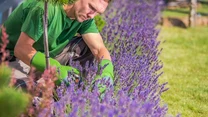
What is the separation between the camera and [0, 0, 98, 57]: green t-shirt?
306cm

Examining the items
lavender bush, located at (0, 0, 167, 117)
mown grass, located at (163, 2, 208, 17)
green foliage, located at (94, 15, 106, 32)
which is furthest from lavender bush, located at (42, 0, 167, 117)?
mown grass, located at (163, 2, 208, 17)

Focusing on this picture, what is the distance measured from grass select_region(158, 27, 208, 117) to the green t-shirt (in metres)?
1.19

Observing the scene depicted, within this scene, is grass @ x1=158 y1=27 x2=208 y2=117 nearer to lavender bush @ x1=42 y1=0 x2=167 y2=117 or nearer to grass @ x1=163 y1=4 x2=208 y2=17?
lavender bush @ x1=42 y1=0 x2=167 y2=117

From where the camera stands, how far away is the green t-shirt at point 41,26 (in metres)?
3.06

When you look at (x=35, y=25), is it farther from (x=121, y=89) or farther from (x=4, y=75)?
(x=4, y=75)

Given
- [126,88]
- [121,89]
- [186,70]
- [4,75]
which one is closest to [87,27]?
[126,88]

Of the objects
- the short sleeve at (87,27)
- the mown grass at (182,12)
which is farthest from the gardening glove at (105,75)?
the mown grass at (182,12)

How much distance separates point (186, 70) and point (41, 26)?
3.11 m

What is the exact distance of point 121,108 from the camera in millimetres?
2215

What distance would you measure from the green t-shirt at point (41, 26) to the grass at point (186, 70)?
1189mm

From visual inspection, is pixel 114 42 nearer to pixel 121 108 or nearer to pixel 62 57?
pixel 62 57

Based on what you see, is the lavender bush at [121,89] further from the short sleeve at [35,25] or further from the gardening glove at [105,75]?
the short sleeve at [35,25]

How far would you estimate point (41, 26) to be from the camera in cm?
307

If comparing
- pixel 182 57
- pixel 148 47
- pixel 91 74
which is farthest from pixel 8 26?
pixel 182 57
